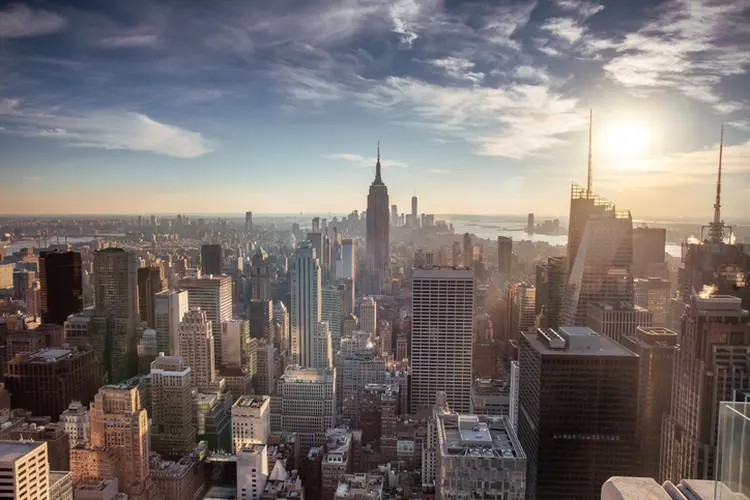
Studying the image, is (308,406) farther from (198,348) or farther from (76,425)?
(76,425)

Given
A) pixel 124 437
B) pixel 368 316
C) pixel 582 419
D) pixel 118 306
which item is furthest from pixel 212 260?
pixel 582 419

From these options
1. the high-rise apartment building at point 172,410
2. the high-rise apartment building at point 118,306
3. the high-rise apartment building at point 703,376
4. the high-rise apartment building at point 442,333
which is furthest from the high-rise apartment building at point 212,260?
the high-rise apartment building at point 703,376

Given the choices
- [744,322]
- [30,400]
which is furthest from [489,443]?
[30,400]

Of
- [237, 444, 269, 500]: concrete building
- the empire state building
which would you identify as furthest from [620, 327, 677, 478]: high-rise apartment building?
the empire state building

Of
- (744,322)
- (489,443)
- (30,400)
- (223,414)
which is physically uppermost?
(744,322)

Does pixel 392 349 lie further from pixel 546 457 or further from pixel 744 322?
pixel 744 322

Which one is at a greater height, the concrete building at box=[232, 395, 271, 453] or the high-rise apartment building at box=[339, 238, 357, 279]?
the high-rise apartment building at box=[339, 238, 357, 279]

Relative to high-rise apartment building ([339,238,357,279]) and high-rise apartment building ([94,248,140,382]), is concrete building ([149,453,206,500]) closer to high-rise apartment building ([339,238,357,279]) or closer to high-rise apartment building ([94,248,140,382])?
high-rise apartment building ([94,248,140,382])
